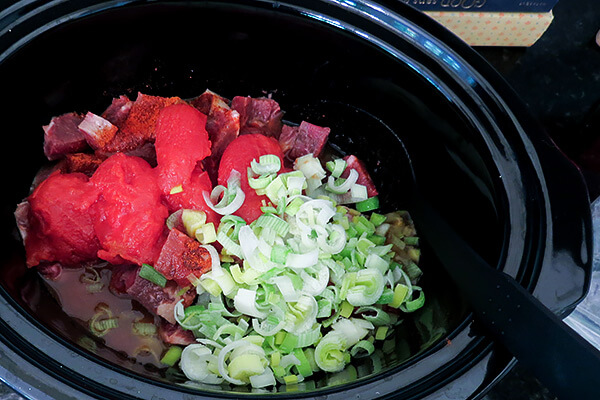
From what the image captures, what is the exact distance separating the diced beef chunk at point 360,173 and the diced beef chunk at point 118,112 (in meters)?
0.68

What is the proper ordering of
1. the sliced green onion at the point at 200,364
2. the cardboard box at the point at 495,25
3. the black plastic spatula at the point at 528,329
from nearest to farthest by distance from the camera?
1. the black plastic spatula at the point at 528,329
2. the sliced green onion at the point at 200,364
3. the cardboard box at the point at 495,25

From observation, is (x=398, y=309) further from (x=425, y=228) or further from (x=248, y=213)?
(x=248, y=213)

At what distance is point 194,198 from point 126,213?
18cm

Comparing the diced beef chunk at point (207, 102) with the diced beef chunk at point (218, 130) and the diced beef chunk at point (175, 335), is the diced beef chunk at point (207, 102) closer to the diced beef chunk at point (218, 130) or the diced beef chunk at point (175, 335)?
the diced beef chunk at point (218, 130)

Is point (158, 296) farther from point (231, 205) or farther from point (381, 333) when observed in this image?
point (381, 333)

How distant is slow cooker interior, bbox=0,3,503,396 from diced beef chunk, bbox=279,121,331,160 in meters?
0.10

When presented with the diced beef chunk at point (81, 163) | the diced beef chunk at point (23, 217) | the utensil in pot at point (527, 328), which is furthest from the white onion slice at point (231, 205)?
the utensil in pot at point (527, 328)

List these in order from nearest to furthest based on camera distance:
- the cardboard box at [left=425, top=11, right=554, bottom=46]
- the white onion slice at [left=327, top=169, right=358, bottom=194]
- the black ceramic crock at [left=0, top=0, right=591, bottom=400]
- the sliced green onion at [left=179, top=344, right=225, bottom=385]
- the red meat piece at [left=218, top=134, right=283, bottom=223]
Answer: the black ceramic crock at [left=0, top=0, right=591, bottom=400], the sliced green onion at [left=179, top=344, right=225, bottom=385], the red meat piece at [left=218, top=134, right=283, bottom=223], the white onion slice at [left=327, top=169, right=358, bottom=194], the cardboard box at [left=425, top=11, right=554, bottom=46]

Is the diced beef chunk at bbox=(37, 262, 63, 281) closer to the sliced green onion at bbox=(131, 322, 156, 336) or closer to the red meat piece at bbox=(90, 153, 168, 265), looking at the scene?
the red meat piece at bbox=(90, 153, 168, 265)

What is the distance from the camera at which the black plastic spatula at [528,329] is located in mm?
894

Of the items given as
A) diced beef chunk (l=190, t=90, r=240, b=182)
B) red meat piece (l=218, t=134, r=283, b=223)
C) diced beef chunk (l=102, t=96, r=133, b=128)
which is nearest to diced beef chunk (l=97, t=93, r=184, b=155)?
diced beef chunk (l=102, t=96, r=133, b=128)

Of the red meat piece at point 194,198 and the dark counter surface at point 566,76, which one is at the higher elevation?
the dark counter surface at point 566,76

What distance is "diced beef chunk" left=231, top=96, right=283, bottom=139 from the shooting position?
1.61m

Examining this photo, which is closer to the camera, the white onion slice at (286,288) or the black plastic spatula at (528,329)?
the black plastic spatula at (528,329)
